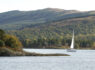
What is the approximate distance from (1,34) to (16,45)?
7.39 meters

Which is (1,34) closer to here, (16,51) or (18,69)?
(16,51)

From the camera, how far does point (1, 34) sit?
119250mm

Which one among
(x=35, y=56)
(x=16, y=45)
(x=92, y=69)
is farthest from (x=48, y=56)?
(x=92, y=69)

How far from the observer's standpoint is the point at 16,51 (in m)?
109

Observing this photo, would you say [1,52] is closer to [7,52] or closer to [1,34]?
[7,52]

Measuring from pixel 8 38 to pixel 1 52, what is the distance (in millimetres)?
11611

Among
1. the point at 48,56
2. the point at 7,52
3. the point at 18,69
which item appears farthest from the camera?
the point at 48,56

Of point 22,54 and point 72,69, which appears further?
point 22,54

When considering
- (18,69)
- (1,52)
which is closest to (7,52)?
A: (1,52)

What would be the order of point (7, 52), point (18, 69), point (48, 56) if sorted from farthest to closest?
point (48, 56) → point (7, 52) → point (18, 69)

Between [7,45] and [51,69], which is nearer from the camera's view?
[51,69]

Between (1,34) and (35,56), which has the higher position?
(1,34)

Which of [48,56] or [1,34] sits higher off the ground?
[1,34]

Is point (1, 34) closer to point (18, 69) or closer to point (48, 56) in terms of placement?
point (48, 56)
